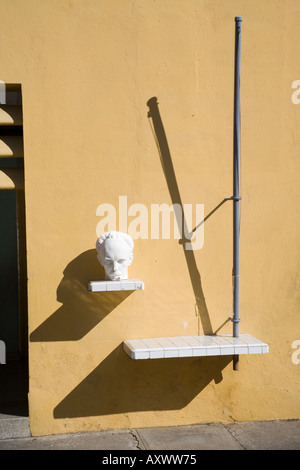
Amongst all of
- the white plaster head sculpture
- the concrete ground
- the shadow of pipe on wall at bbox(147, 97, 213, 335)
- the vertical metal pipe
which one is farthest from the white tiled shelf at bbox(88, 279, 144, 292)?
the concrete ground

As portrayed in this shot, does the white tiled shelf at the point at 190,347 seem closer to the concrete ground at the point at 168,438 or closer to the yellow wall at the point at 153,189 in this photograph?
the yellow wall at the point at 153,189

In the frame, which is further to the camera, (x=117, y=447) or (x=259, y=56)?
(x=259, y=56)

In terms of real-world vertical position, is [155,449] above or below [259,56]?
below

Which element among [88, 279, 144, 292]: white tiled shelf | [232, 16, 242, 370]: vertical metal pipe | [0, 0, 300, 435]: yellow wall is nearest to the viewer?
[88, 279, 144, 292]: white tiled shelf

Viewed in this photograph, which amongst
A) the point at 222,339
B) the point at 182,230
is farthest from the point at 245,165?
the point at 222,339

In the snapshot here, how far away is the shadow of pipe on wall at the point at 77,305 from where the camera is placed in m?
5.36

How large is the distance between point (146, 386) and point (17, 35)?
122 inches

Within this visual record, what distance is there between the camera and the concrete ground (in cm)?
517

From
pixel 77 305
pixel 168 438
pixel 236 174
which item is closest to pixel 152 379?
pixel 168 438

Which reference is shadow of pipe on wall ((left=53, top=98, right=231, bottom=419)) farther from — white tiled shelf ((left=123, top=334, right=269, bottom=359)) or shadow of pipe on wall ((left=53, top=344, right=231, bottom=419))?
white tiled shelf ((left=123, top=334, right=269, bottom=359))

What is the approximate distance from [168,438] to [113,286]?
1374 millimetres

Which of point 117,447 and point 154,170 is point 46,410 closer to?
point 117,447

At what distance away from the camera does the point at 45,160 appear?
5273 mm

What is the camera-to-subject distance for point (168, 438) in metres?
5.36
